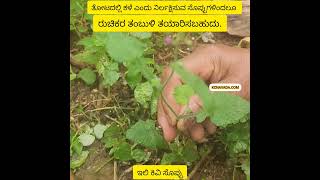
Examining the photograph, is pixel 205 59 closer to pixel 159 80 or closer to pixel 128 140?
pixel 159 80

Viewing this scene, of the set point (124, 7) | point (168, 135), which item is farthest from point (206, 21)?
point (168, 135)

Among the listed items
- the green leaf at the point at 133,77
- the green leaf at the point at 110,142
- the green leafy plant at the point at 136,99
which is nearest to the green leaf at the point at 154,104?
the green leafy plant at the point at 136,99

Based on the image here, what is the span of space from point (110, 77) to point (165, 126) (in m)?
0.33

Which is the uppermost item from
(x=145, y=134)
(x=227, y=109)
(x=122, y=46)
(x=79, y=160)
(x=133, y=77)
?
(x=122, y=46)

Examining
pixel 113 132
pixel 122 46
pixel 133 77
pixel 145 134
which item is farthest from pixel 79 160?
pixel 122 46

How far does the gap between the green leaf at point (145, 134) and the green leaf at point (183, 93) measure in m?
0.17

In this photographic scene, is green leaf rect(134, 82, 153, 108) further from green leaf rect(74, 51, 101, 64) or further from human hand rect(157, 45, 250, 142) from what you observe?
green leaf rect(74, 51, 101, 64)

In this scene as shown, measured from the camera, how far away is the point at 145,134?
8.80 ft

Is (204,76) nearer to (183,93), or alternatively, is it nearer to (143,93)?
(183,93)

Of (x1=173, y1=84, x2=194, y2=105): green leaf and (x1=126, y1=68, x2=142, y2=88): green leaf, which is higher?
(x1=126, y1=68, x2=142, y2=88): green leaf

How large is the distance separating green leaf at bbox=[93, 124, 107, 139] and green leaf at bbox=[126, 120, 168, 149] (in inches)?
Result: 4.9

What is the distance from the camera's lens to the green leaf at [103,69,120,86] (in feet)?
9.05

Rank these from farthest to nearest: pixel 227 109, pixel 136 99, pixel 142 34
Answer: pixel 136 99
pixel 142 34
pixel 227 109

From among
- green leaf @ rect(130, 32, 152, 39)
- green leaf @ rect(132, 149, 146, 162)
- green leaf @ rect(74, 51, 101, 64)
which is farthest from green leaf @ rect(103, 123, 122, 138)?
green leaf @ rect(130, 32, 152, 39)
